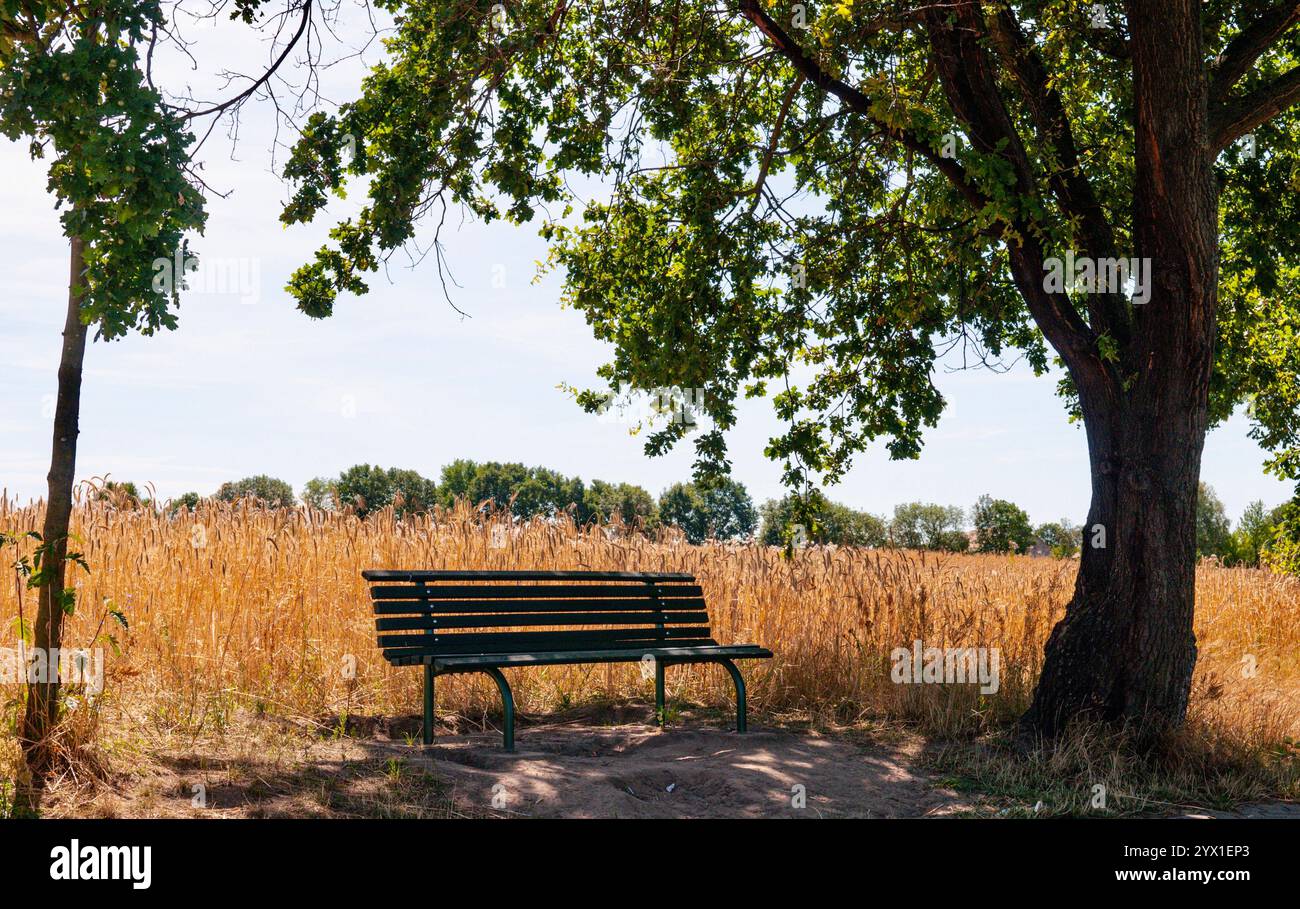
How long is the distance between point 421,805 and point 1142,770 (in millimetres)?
4326

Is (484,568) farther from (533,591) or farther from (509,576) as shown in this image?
(533,591)

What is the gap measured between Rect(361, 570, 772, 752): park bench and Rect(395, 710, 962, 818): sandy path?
366 millimetres

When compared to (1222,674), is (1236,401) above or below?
above

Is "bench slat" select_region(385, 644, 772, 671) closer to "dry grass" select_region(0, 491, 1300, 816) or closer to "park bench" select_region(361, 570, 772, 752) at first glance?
"park bench" select_region(361, 570, 772, 752)

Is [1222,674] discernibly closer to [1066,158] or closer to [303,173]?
[1066,158]

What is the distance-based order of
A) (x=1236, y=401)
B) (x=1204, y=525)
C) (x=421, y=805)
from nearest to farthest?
(x=421, y=805) < (x=1236, y=401) < (x=1204, y=525)

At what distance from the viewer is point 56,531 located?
205 inches

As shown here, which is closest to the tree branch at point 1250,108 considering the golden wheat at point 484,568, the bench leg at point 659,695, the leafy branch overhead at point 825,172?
the leafy branch overhead at point 825,172

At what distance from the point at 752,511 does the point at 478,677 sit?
271 feet

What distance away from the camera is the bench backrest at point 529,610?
6727 mm

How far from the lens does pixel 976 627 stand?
29.4 feet

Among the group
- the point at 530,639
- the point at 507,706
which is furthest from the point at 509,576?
the point at 507,706

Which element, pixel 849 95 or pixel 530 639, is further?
pixel 849 95
